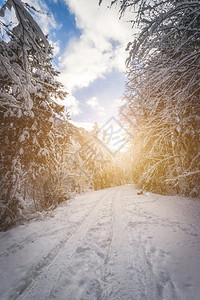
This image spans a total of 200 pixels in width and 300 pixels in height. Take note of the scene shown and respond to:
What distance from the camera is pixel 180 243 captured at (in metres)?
3.24

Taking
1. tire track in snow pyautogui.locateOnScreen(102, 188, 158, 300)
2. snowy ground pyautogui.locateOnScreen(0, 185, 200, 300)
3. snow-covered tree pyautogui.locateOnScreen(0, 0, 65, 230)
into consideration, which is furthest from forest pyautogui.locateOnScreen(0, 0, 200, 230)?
tire track in snow pyautogui.locateOnScreen(102, 188, 158, 300)

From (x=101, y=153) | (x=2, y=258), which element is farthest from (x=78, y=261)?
(x=101, y=153)

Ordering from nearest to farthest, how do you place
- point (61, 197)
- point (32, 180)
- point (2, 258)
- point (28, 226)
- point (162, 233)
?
point (2, 258) → point (162, 233) → point (28, 226) → point (32, 180) → point (61, 197)

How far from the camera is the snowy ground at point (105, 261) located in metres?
2.10

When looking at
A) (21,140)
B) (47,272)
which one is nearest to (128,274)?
(47,272)

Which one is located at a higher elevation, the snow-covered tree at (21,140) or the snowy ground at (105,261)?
the snow-covered tree at (21,140)

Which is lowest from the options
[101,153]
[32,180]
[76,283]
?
[76,283]

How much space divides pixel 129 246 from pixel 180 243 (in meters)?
1.32

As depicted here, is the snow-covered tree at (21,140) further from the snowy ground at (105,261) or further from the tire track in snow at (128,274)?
the tire track in snow at (128,274)

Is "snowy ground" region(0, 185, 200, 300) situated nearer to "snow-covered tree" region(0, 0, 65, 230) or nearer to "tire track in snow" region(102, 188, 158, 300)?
"tire track in snow" region(102, 188, 158, 300)

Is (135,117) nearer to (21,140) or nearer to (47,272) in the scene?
(21,140)

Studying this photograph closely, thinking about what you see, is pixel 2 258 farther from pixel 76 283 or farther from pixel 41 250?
pixel 76 283

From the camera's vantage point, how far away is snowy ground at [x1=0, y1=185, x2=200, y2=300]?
210 cm

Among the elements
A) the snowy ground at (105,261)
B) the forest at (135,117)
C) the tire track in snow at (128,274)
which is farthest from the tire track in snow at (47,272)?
the forest at (135,117)
